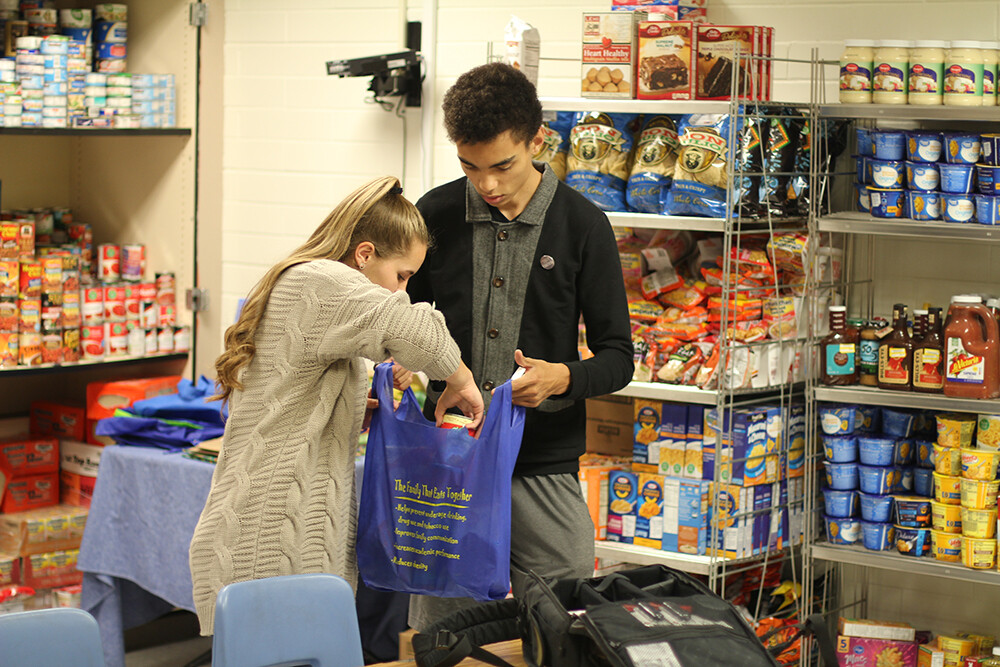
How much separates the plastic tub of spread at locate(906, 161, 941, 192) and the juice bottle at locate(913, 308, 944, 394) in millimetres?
344

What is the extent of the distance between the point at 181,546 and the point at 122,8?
2344 millimetres

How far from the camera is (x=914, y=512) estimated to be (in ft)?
11.0

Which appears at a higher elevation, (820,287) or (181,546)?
(820,287)

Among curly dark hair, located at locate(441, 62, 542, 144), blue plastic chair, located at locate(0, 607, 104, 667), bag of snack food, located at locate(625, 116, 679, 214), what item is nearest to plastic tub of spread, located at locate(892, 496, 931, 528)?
bag of snack food, located at locate(625, 116, 679, 214)

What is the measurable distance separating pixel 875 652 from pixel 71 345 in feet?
10.2

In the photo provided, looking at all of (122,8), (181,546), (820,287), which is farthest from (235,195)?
(820,287)

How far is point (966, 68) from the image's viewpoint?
3184 mm

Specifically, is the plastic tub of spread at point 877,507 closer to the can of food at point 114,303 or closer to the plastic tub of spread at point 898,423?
the plastic tub of spread at point 898,423

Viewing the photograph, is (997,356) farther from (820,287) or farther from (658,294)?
(658,294)

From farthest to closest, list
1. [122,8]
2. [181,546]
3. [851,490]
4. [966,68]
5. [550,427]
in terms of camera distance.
Answer: [122,8], [181,546], [851,490], [966,68], [550,427]

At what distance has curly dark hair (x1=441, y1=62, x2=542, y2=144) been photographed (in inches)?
88.5

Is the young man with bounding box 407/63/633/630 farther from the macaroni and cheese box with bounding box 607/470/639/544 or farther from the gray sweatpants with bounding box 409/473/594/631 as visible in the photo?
the macaroni and cheese box with bounding box 607/470/639/544

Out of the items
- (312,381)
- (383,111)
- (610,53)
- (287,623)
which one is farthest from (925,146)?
(287,623)

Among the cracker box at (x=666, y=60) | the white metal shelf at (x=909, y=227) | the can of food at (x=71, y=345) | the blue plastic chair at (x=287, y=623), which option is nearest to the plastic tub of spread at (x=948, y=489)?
the white metal shelf at (x=909, y=227)
